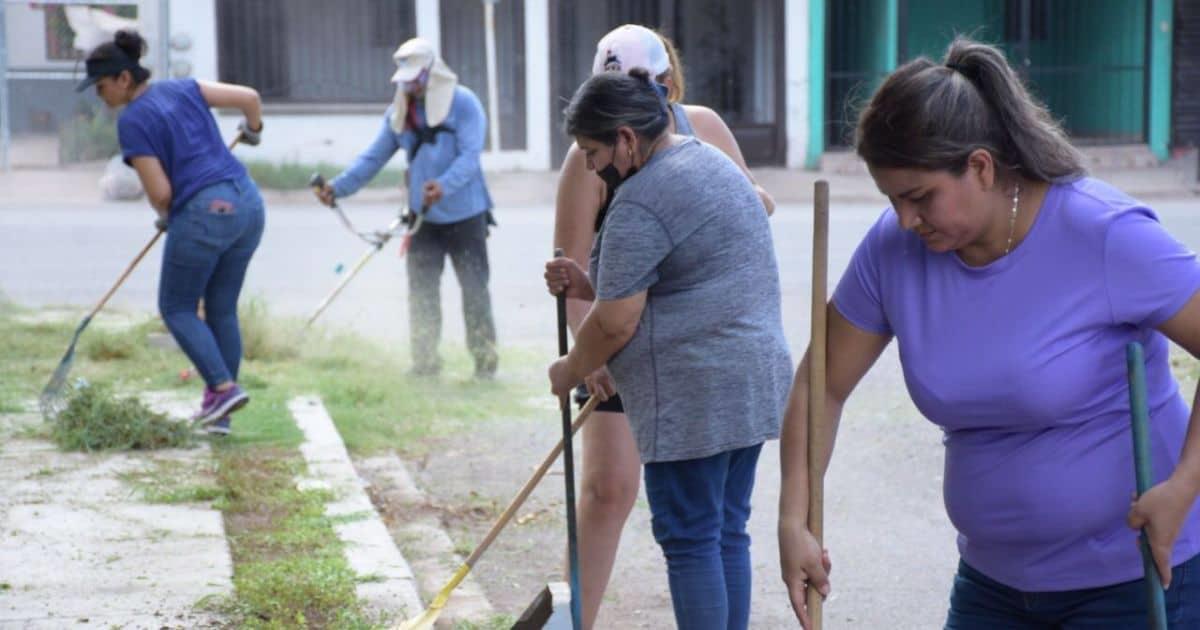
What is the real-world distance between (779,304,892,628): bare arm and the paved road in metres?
2.21

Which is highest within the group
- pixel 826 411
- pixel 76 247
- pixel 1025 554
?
pixel 826 411

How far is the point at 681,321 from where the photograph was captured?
13.0 ft

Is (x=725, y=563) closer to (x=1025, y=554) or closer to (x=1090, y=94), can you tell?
(x=1025, y=554)

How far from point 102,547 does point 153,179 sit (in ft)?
6.56

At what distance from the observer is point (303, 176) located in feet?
70.9

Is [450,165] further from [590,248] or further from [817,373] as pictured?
[817,373]

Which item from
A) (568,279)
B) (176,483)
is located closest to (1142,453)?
(568,279)

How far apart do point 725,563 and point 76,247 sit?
41.3ft

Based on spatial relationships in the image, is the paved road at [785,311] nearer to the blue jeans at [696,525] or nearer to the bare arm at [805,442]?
the blue jeans at [696,525]

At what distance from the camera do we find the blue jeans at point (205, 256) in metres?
7.06

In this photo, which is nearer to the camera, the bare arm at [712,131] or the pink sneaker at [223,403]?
A: the bare arm at [712,131]

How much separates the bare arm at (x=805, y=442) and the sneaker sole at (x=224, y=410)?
15.0ft

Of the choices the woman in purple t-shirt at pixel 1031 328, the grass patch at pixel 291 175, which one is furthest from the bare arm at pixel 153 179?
the grass patch at pixel 291 175

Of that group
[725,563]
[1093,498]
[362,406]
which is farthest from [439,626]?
[362,406]
